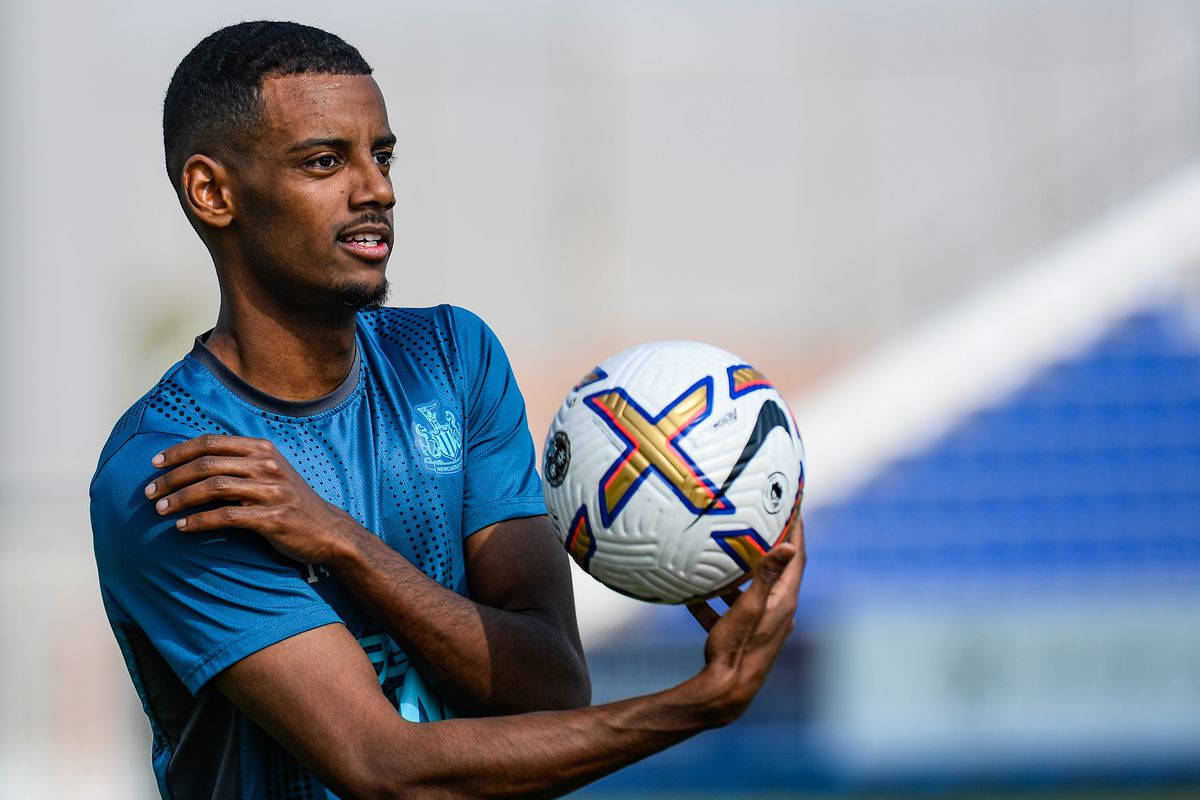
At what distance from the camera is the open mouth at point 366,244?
3.51 m

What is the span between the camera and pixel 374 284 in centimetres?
352

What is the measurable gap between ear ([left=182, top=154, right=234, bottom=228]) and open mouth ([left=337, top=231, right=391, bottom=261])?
29 cm

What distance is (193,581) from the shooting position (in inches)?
131

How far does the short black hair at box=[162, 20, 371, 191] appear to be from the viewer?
353 centimetres

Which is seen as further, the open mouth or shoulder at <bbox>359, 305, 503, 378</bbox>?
shoulder at <bbox>359, 305, 503, 378</bbox>

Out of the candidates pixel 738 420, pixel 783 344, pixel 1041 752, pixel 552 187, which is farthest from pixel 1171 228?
pixel 738 420

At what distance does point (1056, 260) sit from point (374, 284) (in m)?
10.9

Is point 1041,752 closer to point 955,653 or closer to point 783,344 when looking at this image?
point 955,653

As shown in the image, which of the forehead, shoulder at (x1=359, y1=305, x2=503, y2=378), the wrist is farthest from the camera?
shoulder at (x1=359, y1=305, x2=503, y2=378)

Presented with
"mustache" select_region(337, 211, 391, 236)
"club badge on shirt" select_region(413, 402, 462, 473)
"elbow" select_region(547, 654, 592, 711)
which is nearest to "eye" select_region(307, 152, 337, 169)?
"mustache" select_region(337, 211, 391, 236)

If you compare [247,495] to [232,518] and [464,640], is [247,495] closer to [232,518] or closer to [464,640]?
[232,518]

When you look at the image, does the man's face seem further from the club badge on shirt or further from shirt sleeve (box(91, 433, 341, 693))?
shirt sleeve (box(91, 433, 341, 693))

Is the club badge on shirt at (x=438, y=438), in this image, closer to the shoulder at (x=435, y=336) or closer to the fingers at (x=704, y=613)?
the shoulder at (x=435, y=336)

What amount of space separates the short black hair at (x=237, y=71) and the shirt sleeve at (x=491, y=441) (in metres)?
0.68
